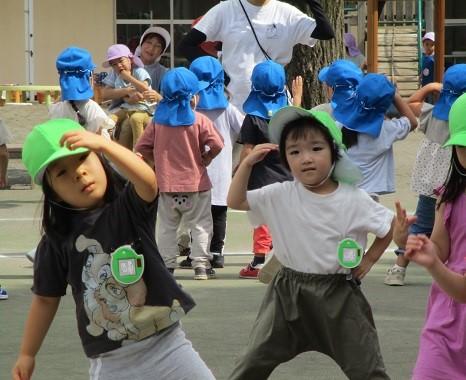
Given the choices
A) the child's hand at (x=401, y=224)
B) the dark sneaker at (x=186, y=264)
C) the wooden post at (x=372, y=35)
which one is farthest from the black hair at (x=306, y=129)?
the wooden post at (x=372, y=35)

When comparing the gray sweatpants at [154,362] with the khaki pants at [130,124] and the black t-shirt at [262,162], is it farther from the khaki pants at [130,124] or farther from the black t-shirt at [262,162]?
the khaki pants at [130,124]

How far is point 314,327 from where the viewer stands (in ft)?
16.3

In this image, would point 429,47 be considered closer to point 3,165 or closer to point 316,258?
point 3,165

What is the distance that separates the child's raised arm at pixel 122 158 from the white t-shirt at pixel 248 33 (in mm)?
5611

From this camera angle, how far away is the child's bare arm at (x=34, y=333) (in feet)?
14.3

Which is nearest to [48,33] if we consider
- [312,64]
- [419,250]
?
[312,64]

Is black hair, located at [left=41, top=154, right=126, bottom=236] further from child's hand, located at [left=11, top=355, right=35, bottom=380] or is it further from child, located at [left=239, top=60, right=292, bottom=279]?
child, located at [left=239, top=60, right=292, bottom=279]

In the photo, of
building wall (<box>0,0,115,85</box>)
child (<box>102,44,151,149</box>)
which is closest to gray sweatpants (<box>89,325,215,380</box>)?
child (<box>102,44,151,149</box>)

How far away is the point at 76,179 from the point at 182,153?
4.77 meters

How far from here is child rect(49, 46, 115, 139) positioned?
31.2 feet

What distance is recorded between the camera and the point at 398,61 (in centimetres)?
2609

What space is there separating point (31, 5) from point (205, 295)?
16410mm

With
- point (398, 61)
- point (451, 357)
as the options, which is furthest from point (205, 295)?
point (398, 61)

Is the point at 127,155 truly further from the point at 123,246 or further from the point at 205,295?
the point at 205,295
